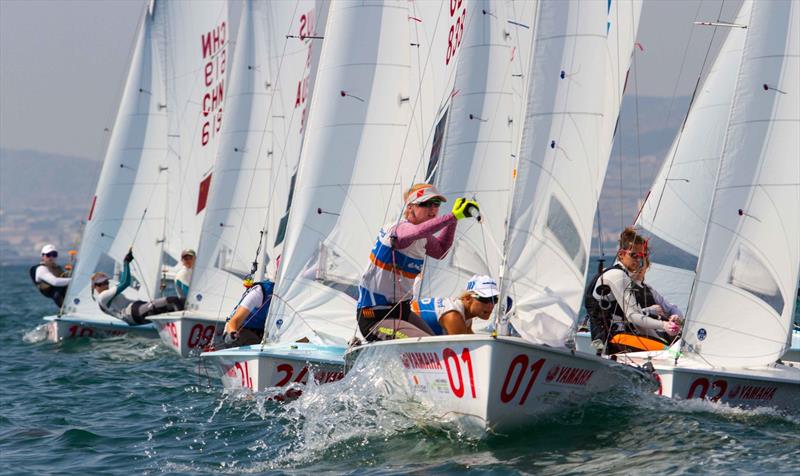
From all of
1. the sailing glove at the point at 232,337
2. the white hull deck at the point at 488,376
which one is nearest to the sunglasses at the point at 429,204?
the white hull deck at the point at 488,376

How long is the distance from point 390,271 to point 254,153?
9.10m

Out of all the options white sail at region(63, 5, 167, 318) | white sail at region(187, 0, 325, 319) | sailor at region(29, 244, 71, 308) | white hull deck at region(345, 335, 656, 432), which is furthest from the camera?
sailor at region(29, 244, 71, 308)

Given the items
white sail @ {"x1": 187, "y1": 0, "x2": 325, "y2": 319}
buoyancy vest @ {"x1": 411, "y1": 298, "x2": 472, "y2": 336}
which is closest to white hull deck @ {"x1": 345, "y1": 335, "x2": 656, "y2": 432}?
buoyancy vest @ {"x1": 411, "y1": 298, "x2": 472, "y2": 336}

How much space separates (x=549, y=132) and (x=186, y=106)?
13.1m

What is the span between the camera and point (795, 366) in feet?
37.4

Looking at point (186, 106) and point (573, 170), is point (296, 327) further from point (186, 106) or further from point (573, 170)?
point (186, 106)

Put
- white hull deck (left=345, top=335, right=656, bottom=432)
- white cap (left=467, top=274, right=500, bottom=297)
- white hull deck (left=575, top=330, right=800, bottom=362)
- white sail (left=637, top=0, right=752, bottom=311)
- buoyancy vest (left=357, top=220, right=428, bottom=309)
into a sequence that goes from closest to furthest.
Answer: white hull deck (left=345, top=335, right=656, bottom=432) → white cap (left=467, top=274, right=500, bottom=297) → buoyancy vest (left=357, top=220, right=428, bottom=309) → white hull deck (left=575, top=330, right=800, bottom=362) → white sail (left=637, top=0, right=752, bottom=311)

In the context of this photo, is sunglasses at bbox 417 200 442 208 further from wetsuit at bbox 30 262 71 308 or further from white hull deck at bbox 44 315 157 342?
wetsuit at bbox 30 262 71 308

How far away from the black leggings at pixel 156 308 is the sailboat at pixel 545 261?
9153mm

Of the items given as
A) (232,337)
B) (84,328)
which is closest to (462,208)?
(232,337)

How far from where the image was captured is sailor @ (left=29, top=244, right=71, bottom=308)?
21625 millimetres

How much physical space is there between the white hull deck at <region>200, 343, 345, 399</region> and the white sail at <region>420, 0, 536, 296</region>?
53.1 inches

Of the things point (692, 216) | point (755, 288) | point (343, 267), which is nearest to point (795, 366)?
point (755, 288)

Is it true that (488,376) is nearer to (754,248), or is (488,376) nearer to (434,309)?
(434,309)
